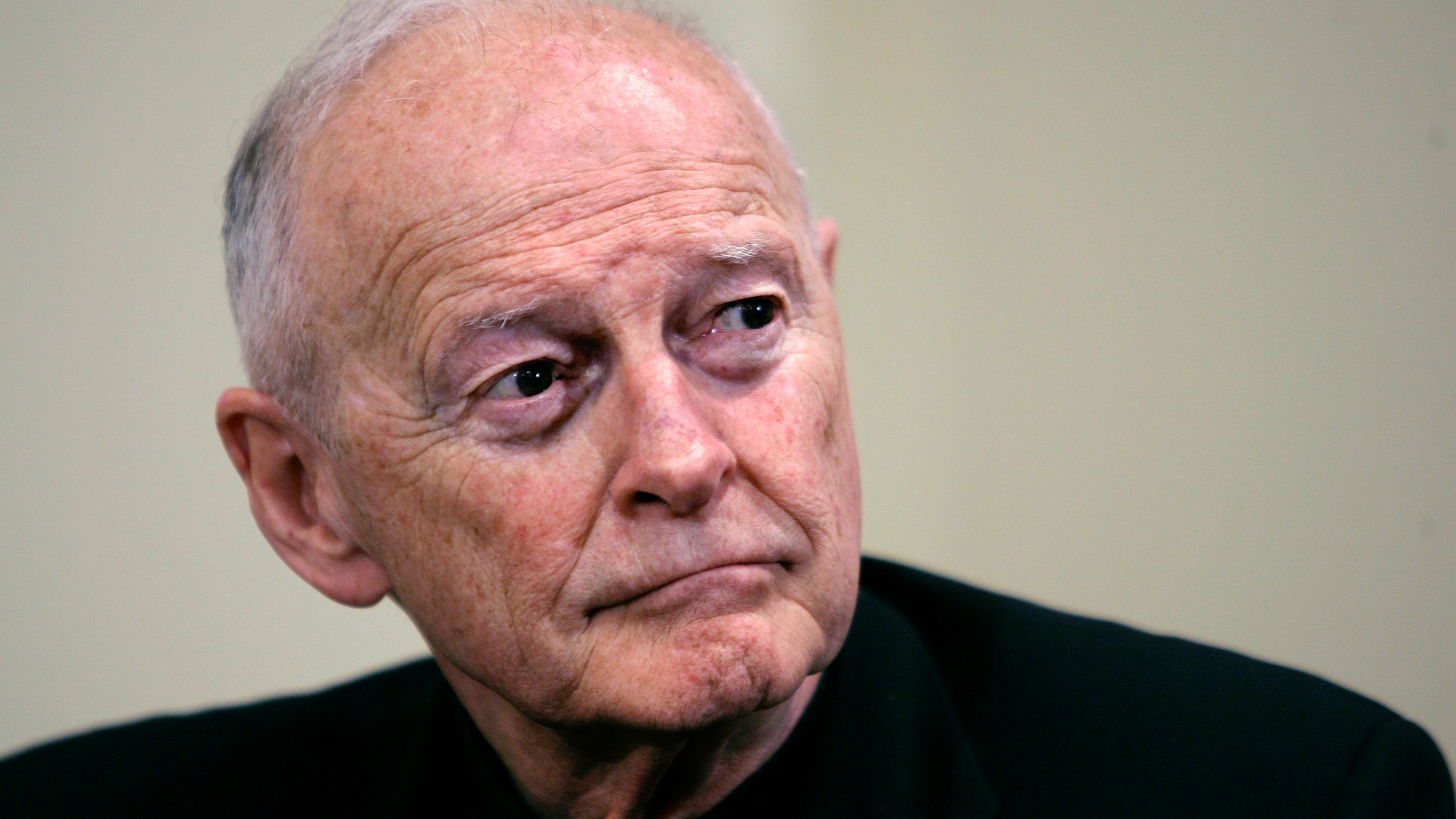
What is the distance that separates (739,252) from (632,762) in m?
0.57

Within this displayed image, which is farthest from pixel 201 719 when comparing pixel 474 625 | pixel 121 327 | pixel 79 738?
pixel 474 625

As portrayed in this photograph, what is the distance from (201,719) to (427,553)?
876mm

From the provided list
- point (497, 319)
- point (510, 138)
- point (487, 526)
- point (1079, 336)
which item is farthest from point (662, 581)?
point (1079, 336)

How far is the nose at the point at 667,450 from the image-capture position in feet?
3.73

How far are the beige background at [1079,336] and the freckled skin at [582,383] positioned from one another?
100 cm

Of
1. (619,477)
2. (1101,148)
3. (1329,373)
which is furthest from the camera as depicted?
(1101,148)

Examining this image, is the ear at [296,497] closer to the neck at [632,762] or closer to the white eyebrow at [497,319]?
the neck at [632,762]

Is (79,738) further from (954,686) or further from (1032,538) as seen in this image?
(1032,538)

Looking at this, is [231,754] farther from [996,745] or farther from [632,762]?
[996,745]

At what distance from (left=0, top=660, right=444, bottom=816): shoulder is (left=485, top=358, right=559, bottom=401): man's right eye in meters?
0.69

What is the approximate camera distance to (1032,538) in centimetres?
267

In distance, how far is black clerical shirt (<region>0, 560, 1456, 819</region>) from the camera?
136 centimetres

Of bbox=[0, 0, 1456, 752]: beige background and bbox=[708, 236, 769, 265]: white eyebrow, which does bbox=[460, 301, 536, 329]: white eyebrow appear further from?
bbox=[0, 0, 1456, 752]: beige background

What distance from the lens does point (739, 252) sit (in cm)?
128
